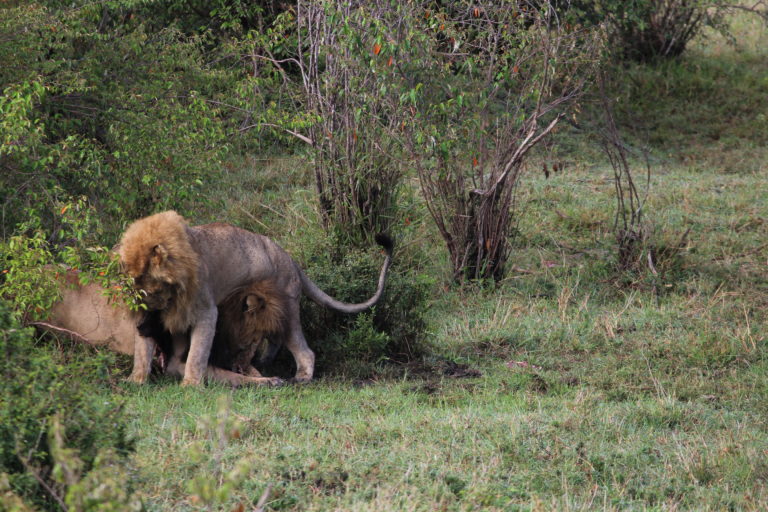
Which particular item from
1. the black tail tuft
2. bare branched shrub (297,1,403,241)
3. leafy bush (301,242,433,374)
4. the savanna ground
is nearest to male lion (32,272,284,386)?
the savanna ground

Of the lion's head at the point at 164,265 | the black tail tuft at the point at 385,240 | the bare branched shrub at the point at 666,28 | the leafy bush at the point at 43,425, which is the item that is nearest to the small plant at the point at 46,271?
the lion's head at the point at 164,265

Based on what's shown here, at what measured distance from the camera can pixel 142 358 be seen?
6.11m

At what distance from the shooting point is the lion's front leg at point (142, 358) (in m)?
6.08

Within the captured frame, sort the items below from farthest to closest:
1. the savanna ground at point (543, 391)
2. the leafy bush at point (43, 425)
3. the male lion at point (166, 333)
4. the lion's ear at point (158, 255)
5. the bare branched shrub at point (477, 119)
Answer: the bare branched shrub at point (477, 119)
the male lion at point (166, 333)
the lion's ear at point (158, 255)
the savanna ground at point (543, 391)
the leafy bush at point (43, 425)

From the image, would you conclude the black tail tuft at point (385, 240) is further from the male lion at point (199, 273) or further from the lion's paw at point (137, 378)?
the lion's paw at point (137, 378)

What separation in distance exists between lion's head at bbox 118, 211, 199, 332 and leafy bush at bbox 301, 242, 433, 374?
3.76 ft

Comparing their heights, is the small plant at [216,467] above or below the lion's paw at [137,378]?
above

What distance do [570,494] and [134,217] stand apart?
185 inches

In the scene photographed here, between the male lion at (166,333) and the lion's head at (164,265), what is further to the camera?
the male lion at (166,333)

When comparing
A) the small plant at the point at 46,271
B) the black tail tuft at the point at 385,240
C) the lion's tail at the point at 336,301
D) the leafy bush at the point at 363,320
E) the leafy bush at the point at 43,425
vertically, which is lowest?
the leafy bush at the point at 363,320

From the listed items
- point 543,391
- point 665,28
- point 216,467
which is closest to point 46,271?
point 543,391

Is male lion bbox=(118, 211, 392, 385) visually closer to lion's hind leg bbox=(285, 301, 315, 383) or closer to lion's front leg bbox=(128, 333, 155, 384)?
lion's hind leg bbox=(285, 301, 315, 383)

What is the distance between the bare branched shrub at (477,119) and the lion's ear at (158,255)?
2666 millimetres

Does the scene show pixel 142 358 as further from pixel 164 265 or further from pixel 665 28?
pixel 665 28
